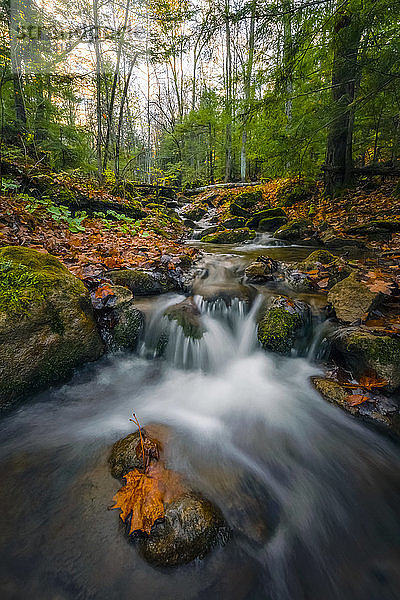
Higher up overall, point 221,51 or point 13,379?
point 221,51

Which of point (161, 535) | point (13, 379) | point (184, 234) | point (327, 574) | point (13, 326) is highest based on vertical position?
point (184, 234)

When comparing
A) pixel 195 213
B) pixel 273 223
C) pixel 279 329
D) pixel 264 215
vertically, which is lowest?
pixel 279 329

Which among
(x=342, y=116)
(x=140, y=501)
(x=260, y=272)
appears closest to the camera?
(x=140, y=501)

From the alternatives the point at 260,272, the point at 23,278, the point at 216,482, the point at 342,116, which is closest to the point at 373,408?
the point at 216,482

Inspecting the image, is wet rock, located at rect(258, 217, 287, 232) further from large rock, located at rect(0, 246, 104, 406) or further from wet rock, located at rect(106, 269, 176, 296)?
large rock, located at rect(0, 246, 104, 406)

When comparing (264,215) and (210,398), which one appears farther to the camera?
(264,215)

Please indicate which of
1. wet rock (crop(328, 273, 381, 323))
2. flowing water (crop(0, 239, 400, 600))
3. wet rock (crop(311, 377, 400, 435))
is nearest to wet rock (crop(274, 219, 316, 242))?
wet rock (crop(328, 273, 381, 323))

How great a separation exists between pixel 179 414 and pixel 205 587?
56.1 inches

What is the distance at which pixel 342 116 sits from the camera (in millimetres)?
6504

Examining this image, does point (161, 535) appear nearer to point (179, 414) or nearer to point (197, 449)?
point (197, 449)

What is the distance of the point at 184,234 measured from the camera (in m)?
10.2

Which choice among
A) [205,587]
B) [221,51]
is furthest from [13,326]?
[221,51]

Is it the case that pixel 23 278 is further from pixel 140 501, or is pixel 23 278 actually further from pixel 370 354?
pixel 370 354

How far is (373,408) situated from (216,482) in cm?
160
